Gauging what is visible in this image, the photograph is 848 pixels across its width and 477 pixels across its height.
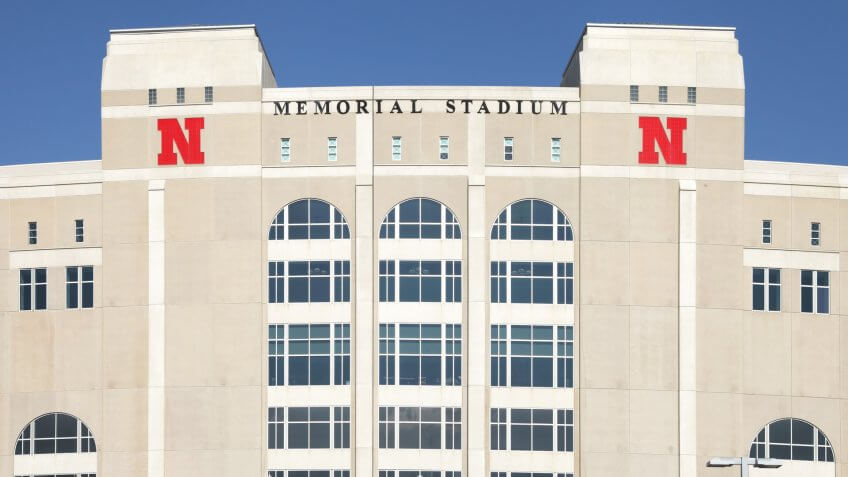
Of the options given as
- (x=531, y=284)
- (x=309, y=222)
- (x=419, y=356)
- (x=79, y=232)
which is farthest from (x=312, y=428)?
(x=79, y=232)

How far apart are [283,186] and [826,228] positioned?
33.9 meters

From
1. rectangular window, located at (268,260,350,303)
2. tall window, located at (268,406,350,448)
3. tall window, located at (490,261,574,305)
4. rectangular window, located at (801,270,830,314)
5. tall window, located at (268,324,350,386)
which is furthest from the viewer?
rectangular window, located at (801,270,830,314)

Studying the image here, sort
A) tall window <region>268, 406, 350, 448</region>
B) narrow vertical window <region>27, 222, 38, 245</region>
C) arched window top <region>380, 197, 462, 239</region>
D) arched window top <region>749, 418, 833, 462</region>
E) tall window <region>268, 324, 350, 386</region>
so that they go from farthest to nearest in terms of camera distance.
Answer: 1. narrow vertical window <region>27, 222, 38, 245</region>
2. arched window top <region>380, 197, 462, 239</region>
3. arched window top <region>749, 418, 833, 462</region>
4. tall window <region>268, 324, 350, 386</region>
5. tall window <region>268, 406, 350, 448</region>

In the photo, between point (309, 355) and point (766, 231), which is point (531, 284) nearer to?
point (309, 355)

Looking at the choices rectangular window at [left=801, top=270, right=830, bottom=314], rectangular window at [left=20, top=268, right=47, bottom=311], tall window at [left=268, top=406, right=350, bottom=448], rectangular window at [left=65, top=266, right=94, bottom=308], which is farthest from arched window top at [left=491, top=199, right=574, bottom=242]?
rectangular window at [left=20, top=268, right=47, bottom=311]

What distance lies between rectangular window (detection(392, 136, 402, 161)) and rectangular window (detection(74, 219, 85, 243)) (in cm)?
2003

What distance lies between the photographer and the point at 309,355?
66.8m

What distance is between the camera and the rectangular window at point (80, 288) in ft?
226

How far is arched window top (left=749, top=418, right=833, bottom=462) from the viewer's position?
67.4 meters

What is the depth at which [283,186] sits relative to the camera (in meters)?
67.8

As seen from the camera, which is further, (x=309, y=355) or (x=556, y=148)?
(x=556, y=148)

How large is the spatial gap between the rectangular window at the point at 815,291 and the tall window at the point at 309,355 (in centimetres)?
2833

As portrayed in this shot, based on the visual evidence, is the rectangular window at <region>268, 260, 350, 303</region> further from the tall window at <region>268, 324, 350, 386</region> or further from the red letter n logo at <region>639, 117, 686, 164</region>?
the red letter n logo at <region>639, 117, 686, 164</region>

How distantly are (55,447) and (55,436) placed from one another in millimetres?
667
